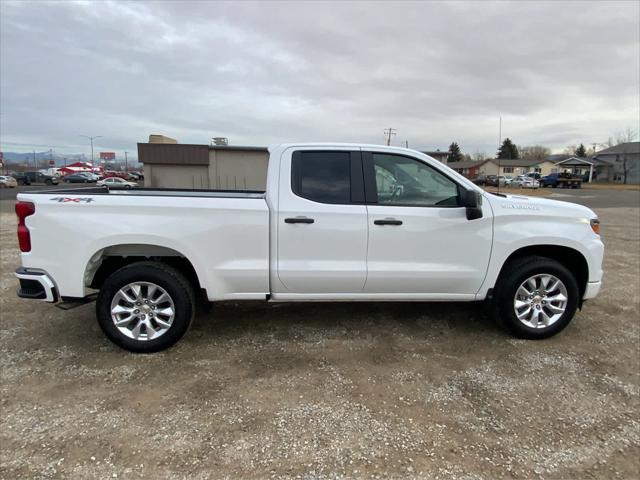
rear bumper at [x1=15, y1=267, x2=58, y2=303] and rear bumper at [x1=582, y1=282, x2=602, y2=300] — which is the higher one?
rear bumper at [x1=15, y1=267, x2=58, y2=303]

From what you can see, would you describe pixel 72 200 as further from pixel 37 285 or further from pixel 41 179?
pixel 41 179

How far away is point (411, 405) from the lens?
9.91 ft

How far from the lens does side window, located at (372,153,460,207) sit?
12.6 ft

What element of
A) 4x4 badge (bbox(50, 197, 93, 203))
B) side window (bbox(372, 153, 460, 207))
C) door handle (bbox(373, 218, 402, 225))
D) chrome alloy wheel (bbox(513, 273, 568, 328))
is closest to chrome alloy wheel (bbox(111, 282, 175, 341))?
4x4 badge (bbox(50, 197, 93, 203))

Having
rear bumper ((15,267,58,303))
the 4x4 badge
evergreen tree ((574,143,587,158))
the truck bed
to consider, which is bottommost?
rear bumper ((15,267,58,303))

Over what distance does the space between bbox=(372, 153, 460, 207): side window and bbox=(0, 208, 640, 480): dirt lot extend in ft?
4.61

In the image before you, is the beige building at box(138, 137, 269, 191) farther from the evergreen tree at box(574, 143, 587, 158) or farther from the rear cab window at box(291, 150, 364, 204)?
the evergreen tree at box(574, 143, 587, 158)

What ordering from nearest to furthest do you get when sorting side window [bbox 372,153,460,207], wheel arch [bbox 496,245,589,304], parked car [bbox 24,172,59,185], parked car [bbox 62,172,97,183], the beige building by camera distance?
1. side window [bbox 372,153,460,207]
2. wheel arch [bbox 496,245,589,304]
3. the beige building
4. parked car [bbox 24,172,59,185]
5. parked car [bbox 62,172,97,183]

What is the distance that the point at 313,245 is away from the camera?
12.2ft

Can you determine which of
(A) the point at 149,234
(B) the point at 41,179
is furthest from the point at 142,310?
(B) the point at 41,179

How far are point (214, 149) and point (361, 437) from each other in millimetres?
21916

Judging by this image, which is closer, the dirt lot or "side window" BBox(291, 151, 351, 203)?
the dirt lot

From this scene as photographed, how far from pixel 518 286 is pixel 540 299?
11.8 inches

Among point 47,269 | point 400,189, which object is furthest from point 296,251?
point 47,269
